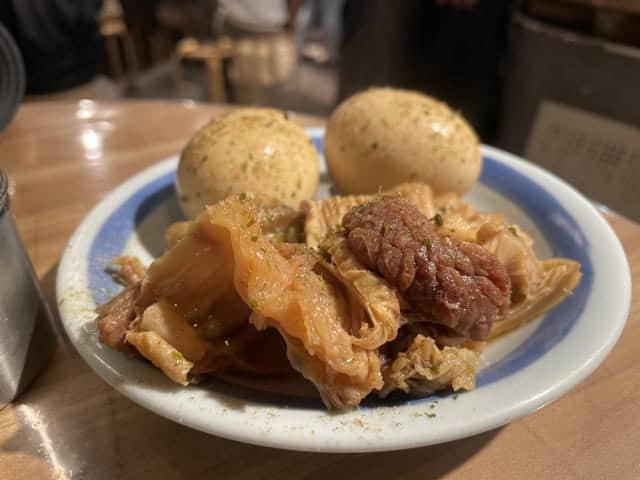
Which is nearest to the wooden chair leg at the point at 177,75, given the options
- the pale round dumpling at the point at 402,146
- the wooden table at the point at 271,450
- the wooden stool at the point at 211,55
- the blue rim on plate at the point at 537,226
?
the wooden stool at the point at 211,55

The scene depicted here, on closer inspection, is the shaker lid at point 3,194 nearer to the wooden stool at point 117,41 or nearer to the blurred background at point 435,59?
the blurred background at point 435,59

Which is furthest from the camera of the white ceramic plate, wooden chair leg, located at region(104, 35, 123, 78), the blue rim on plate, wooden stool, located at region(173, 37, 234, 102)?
wooden chair leg, located at region(104, 35, 123, 78)

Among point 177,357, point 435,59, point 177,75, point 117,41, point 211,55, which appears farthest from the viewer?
point 117,41

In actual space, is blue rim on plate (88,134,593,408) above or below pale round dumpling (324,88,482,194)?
below

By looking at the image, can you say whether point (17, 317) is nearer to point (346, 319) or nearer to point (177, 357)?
point (177, 357)

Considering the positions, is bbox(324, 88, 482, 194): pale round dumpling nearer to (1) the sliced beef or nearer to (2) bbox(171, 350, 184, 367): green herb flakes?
(1) the sliced beef

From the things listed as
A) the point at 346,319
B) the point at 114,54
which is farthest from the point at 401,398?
the point at 114,54

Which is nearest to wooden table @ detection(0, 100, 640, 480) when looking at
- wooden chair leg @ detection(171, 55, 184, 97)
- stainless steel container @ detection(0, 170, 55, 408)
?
stainless steel container @ detection(0, 170, 55, 408)

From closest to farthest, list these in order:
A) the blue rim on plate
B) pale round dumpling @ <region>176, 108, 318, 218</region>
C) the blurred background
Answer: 1. the blue rim on plate
2. pale round dumpling @ <region>176, 108, 318, 218</region>
3. the blurred background

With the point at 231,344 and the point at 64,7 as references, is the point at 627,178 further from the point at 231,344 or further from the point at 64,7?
the point at 64,7
